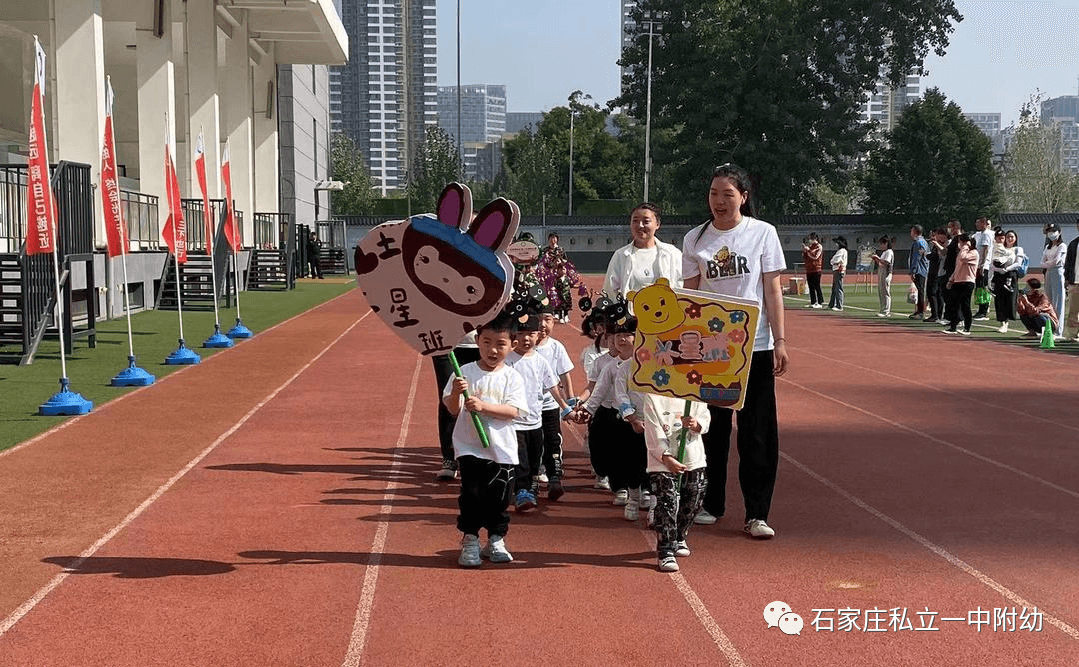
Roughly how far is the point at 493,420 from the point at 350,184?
8318 cm

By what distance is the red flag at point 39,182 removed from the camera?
1352 cm

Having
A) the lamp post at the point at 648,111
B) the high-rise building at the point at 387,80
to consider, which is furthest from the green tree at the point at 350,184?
the high-rise building at the point at 387,80

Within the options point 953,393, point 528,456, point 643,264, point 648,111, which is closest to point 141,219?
point 953,393

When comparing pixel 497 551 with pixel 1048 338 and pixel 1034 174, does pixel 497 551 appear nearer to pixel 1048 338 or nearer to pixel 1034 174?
pixel 1048 338

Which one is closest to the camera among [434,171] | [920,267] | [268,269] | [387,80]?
[920,267]

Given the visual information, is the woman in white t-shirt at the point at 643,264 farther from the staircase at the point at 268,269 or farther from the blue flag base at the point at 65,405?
the staircase at the point at 268,269

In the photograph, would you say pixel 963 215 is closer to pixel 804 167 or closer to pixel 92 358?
pixel 804 167

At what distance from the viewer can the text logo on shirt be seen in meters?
6.76

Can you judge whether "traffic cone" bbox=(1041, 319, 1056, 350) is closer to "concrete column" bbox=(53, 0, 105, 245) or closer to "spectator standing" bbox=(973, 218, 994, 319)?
"spectator standing" bbox=(973, 218, 994, 319)

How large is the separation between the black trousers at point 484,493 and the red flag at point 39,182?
9.27 meters

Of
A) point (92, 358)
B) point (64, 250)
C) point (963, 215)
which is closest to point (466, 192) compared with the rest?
point (92, 358)

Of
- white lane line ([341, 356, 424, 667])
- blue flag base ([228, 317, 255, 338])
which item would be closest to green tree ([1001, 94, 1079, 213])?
blue flag base ([228, 317, 255, 338])

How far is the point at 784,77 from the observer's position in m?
61.5

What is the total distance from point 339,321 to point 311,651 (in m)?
21.2
